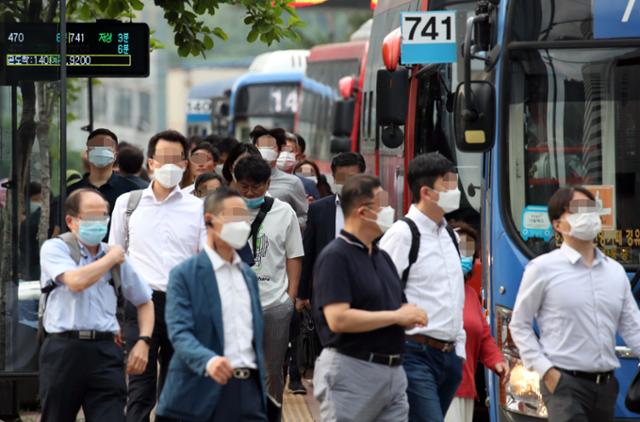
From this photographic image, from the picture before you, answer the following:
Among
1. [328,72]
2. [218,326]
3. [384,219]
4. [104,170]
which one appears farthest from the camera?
[328,72]

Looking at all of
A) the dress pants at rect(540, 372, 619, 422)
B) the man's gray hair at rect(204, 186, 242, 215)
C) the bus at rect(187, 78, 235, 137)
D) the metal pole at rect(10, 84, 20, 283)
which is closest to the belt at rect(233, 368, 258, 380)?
the man's gray hair at rect(204, 186, 242, 215)

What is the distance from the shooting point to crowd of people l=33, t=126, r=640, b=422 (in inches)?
282

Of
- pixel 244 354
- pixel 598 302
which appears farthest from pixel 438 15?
pixel 244 354

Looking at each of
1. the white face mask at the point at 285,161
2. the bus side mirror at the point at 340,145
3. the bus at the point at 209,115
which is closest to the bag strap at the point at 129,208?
the white face mask at the point at 285,161

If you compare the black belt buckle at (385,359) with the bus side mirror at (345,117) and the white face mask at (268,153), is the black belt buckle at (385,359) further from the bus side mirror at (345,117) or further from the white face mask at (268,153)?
the bus side mirror at (345,117)

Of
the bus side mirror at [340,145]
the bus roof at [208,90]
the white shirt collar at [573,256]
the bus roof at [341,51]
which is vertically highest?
the bus roof at [208,90]

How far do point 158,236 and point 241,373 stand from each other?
203cm

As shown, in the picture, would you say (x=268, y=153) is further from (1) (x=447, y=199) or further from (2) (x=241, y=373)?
(2) (x=241, y=373)

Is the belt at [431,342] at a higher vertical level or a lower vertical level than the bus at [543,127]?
lower

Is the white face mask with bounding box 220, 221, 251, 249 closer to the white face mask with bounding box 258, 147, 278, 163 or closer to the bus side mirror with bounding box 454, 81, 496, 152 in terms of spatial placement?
the bus side mirror with bounding box 454, 81, 496, 152

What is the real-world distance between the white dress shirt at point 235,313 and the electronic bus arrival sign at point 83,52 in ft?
13.6

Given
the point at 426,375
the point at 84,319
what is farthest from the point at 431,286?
the point at 84,319

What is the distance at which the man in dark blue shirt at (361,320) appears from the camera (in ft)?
23.8

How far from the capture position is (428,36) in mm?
10953
